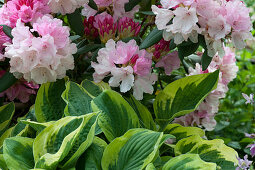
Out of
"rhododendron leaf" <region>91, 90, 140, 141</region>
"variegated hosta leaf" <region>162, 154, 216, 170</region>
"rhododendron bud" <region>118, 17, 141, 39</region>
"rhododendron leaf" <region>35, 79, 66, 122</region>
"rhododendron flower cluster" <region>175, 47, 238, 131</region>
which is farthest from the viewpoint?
"rhododendron flower cluster" <region>175, 47, 238, 131</region>

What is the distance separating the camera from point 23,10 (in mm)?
1121

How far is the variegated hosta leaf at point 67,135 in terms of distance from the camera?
838 mm

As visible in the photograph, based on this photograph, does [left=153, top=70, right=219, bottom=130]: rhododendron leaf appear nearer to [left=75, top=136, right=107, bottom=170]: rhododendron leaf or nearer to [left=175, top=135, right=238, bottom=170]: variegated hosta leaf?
[left=175, top=135, right=238, bottom=170]: variegated hosta leaf

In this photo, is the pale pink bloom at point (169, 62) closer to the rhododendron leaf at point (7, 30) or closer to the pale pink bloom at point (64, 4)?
the pale pink bloom at point (64, 4)

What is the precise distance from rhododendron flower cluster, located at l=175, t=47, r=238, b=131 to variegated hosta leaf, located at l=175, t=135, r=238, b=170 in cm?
29

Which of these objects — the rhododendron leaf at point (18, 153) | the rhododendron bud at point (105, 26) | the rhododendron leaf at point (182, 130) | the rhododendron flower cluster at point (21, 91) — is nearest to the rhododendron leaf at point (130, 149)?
the rhododendron leaf at point (18, 153)

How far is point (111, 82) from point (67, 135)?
0.31 metres

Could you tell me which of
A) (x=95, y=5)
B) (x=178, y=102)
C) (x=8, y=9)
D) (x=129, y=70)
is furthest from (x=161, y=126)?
(x=8, y=9)

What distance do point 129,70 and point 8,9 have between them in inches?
16.6

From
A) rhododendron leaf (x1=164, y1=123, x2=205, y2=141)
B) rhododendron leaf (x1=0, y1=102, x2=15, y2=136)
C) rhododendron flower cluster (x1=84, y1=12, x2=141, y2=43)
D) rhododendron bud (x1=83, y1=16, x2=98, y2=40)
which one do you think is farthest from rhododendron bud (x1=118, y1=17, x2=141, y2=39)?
rhododendron leaf (x1=0, y1=102, x2=15, y2=136)

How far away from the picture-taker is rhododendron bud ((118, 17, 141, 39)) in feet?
A: 3.98

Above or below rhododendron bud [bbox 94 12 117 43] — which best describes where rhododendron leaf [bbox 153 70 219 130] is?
below

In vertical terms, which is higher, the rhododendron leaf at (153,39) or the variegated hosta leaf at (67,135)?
the rhododendron leaf at (153,39)

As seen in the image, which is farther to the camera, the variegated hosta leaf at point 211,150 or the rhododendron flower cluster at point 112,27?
the rhododendron flower cluster at point 112,27
